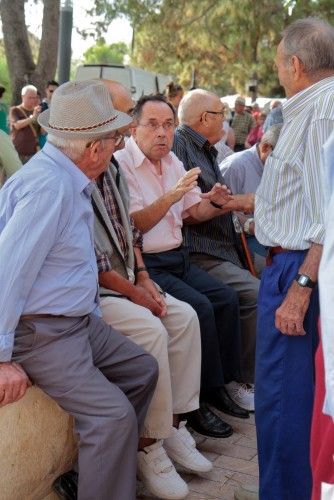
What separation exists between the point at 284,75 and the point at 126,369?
1330mm

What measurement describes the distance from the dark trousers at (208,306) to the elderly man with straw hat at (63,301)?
1157 mm

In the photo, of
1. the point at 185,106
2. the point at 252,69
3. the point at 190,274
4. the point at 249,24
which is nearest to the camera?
the point at 190,274

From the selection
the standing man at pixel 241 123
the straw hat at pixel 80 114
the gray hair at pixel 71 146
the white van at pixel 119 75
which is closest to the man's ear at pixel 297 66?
the straw hat at pixel 80 114

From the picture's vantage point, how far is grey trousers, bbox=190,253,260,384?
443cm

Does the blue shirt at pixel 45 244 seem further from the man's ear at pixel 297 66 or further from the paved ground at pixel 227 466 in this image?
the paved ground at pixel 227 466

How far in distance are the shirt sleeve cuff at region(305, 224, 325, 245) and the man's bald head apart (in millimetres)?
1596

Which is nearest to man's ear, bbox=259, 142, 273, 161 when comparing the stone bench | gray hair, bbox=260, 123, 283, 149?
gray hair, bbox=260, 123, 283, 149

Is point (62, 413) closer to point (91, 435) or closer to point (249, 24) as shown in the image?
point (91, 435)

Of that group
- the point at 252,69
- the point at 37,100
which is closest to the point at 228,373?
the point at 37,100

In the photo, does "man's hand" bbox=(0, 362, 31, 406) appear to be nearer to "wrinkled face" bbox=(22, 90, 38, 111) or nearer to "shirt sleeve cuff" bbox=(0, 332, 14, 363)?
"shirt sleeve cuff" bbox=(0, 332, 14, 363)

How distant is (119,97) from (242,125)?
11690 millimetres

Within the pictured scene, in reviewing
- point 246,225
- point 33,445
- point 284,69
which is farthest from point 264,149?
point 33,445

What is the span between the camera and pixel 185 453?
3484 mm

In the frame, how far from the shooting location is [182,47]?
36094 millimetres
